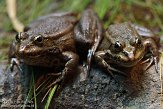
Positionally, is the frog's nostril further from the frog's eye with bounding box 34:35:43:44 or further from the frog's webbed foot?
the frog's webbed foot

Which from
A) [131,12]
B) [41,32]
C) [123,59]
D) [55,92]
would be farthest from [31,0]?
[123,59]

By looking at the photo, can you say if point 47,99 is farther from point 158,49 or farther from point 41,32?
point 158,49

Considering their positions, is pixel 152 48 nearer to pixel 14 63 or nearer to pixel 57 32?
pixel 57 32

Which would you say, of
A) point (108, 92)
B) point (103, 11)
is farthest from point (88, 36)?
point (103, 11)

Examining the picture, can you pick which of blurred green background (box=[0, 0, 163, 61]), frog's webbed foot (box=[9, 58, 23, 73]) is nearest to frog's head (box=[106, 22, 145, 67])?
frog's webbed foot (box=[9, 58, 23, 73])

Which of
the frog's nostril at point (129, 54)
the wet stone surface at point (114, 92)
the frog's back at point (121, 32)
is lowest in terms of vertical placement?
the wet stone surface at point (114, 92)

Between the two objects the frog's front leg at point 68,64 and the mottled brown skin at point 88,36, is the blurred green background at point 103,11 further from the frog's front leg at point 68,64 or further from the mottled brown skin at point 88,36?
the frog's front leg at point 68,64

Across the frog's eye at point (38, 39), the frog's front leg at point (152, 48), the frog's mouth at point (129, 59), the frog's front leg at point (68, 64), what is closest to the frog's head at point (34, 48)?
the frog's eye at point (38, 39)
